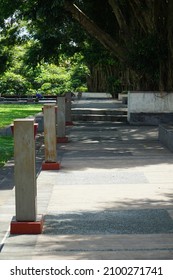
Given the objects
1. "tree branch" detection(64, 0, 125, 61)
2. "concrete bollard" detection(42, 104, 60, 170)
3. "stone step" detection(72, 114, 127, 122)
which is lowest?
"stone step" detection(72, 114, 127, 122)

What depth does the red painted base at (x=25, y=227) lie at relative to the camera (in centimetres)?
620

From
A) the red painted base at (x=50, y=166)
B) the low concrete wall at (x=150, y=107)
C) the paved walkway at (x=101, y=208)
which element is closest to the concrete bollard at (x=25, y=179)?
the paved walkway at (x=101, y=208)

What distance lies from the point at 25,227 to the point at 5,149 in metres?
7.65

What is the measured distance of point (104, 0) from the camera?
25.3m

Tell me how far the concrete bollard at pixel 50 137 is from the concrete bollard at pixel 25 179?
4067 mm

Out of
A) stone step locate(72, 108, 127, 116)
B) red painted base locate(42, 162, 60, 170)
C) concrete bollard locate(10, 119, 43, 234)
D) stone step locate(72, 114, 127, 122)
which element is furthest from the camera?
stone step locate(72, 108, 127, 116)

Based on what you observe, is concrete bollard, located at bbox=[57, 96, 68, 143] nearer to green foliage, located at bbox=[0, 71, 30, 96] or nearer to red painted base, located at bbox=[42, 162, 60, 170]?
red painted base, located at bbox=[42, 162, 60, 170]

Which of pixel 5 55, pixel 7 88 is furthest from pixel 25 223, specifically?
pixel 7 88

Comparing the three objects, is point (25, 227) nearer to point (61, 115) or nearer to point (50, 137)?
point (50, 137)

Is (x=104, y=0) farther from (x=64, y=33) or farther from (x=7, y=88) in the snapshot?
(x=7, y=88)

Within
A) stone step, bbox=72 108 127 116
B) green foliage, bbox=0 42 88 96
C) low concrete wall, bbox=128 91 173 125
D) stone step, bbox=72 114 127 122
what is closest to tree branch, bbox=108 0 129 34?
low concrete wall, bbox=128 91 173 125

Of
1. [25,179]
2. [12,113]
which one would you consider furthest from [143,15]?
[25,179]

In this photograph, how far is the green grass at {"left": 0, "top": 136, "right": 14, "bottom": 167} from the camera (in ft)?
39.8

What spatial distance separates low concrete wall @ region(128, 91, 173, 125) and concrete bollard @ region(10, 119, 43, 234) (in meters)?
16.6
